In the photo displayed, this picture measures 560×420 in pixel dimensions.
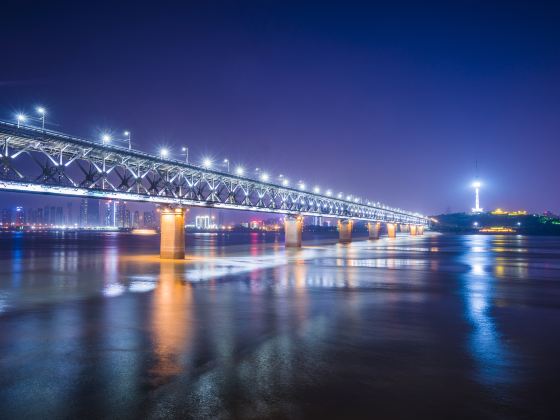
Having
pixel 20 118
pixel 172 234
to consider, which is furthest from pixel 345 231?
pixel 20 118

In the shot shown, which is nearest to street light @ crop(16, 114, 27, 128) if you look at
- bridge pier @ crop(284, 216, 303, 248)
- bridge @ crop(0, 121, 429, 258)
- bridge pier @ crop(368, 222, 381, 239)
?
bridge @ crop(0, 121, 429, 258)

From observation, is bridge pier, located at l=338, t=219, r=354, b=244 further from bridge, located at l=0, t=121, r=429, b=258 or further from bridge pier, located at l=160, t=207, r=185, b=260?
bridge pier, located at l=160, t=207, r=185, b=260

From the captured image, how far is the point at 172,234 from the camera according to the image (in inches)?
2103

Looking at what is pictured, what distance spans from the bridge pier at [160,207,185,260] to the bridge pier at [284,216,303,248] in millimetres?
35620

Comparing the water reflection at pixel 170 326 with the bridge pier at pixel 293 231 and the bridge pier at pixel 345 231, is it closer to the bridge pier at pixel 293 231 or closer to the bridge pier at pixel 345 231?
the bridge pier at pixel 293 231

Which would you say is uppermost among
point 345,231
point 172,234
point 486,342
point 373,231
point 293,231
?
point 172,234

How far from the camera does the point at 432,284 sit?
29250 mm

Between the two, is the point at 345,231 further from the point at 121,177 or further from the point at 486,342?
the point at 486,342

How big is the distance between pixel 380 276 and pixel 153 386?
87.3ft

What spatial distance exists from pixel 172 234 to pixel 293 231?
40.5 m

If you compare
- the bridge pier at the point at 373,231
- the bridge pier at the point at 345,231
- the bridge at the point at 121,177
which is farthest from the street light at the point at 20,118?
the bridge pier at the point at 373,231

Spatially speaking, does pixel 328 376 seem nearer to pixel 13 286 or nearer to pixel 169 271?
pixel 13 286

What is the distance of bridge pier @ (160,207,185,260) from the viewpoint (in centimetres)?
5241

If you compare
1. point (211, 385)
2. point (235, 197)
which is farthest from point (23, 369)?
point (235, 197)
